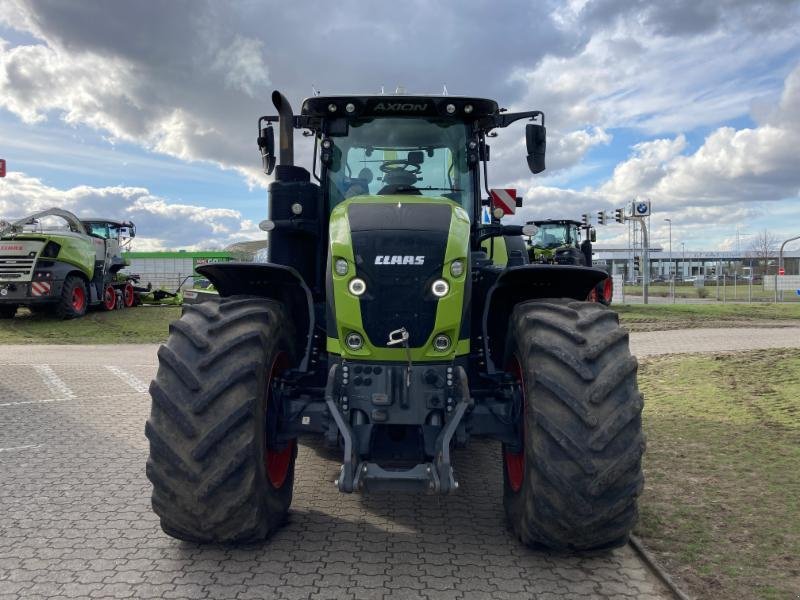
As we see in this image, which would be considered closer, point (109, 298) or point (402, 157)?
point (402, 157)

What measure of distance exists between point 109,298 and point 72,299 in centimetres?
289

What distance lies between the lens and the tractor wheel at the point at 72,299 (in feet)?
58.9

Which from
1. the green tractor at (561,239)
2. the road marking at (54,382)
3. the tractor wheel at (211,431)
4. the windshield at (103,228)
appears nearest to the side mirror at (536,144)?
the tractor wheel at (211,431)

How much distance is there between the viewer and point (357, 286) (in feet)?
12.0

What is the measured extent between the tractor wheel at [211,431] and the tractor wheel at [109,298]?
18.8 metres

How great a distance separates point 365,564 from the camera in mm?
3594

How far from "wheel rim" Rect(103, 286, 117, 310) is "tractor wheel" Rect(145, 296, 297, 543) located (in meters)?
18.8

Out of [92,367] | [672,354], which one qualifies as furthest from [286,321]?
[672,354]

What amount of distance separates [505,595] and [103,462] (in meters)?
3.87

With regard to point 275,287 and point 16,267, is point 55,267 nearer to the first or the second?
point 16,267

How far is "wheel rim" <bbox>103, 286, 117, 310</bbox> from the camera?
→ 818 inches

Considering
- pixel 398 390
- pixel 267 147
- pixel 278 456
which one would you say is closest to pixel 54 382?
pixel 267 147

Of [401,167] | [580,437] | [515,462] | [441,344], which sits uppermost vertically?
[401,167]

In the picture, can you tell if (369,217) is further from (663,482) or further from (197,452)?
(663,482)
